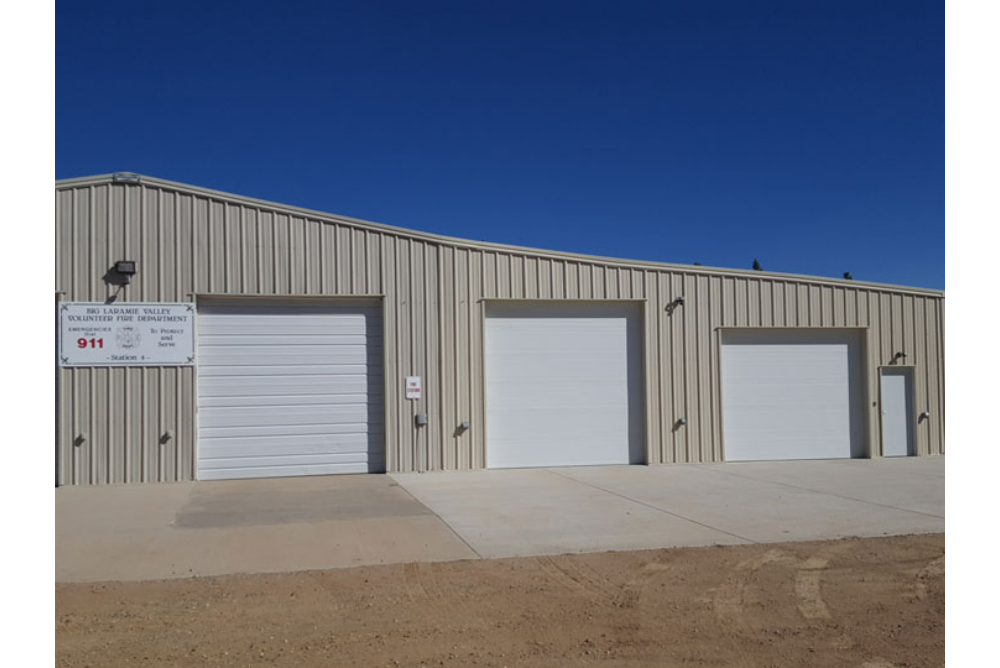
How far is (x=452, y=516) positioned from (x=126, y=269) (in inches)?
A: 262

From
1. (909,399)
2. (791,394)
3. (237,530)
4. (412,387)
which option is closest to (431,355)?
(412,387)

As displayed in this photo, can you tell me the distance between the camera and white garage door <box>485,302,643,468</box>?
14508 millimetres

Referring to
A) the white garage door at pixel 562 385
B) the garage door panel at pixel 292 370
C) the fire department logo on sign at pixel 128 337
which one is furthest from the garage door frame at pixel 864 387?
the fire department logo on sign at pixel 128 337

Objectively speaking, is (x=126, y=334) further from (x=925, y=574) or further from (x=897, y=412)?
(x=897, y=412)

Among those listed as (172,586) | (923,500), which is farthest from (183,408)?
(923,500)

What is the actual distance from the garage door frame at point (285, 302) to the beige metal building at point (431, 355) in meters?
0.04

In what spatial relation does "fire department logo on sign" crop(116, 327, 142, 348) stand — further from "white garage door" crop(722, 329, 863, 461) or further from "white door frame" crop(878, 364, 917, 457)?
"white door frame" crop(878, 364, 917, 457)

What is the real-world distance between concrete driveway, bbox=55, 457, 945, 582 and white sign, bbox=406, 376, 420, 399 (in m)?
1.33

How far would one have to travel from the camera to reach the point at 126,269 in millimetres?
12492

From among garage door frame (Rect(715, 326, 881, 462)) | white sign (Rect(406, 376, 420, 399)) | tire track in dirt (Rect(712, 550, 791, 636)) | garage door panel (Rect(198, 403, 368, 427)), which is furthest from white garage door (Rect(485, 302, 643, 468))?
tire track in dirt (Rect(712, 550, 791, 636))

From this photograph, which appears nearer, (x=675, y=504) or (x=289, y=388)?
(x=675, y=504)

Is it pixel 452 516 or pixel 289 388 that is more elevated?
pixel 289 388

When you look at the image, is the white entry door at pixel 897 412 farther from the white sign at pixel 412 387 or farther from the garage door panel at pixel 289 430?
the garage door panel at pixel 289 430

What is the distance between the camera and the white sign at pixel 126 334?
12391 mm
